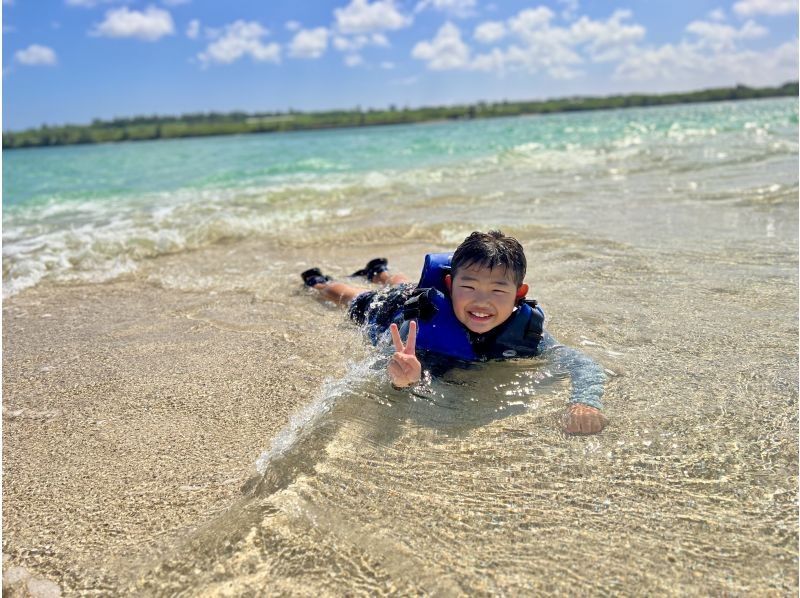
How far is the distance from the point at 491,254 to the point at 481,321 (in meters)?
0.34

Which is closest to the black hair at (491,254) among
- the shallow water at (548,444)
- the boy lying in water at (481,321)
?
the boy lying in water at (481,321)

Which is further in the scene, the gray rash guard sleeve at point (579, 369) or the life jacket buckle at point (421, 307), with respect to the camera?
the life jacket buckle at point (421, 307)

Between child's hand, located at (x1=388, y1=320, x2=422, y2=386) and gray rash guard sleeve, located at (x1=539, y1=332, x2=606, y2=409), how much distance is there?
682mm

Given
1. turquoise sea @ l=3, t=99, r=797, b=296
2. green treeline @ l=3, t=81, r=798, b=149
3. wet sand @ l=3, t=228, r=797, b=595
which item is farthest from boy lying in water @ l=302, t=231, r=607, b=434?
green treeline @ l=3, t=81, r=798, b=149

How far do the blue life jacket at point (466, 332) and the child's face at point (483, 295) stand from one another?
4.0 inches

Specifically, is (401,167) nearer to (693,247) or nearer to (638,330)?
(693,247)

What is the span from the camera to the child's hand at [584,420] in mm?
2395

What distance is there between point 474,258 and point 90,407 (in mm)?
2017

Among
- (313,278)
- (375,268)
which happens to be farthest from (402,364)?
(375,268)

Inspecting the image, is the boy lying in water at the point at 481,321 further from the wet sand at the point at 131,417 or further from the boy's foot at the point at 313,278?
the boy's foot at the point at 313,278

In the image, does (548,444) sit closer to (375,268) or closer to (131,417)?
(131,417)

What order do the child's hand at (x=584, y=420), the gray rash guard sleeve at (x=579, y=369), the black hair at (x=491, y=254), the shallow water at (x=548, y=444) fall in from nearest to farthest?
the shallow water at (x=548, y=444) < the child's hand at (x=584, y=420) < the gray rash guard sleeve at (x=579, y=369) < the black hair at (x=491, y=254)

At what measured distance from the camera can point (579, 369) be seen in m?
2.85

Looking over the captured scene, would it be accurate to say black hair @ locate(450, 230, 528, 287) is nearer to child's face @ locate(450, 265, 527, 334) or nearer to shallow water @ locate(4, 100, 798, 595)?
child's face @ locate(450, 265, 527, 334)
